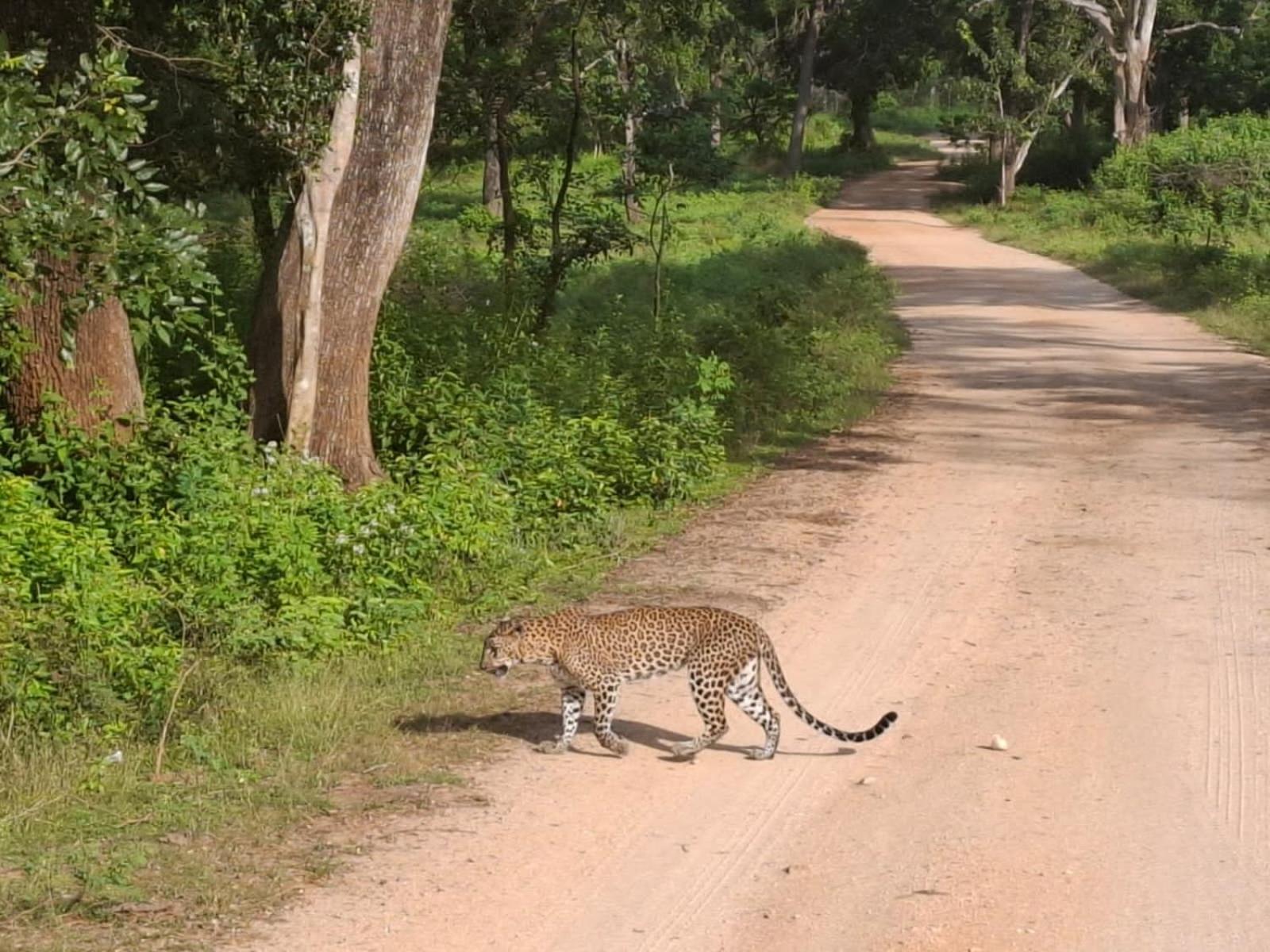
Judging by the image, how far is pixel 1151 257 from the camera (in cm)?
3612

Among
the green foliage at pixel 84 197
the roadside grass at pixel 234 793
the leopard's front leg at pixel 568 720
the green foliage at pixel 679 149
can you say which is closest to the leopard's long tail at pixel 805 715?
the leopard's front leg at pixel 568 720

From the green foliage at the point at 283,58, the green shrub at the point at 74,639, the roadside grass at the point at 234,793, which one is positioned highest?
the green foliage at the point at 283,58

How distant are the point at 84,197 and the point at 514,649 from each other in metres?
3.11

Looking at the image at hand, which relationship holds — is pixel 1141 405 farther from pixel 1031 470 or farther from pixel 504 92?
pixel 504 92

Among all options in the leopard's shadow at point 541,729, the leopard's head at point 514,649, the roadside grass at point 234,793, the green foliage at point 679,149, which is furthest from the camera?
the green foliage at point 679,149

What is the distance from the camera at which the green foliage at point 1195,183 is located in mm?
40562

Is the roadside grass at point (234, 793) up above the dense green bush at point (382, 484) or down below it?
below

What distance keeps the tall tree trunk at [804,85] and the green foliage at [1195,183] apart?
1422 cm

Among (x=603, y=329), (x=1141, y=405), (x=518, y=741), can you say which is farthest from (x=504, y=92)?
(x=518, y=741)

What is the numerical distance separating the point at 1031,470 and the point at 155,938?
1109 centimetres

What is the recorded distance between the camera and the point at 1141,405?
19.8 meters

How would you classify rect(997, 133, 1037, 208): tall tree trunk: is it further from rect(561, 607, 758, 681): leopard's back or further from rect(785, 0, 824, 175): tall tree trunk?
rect(561, 607, 758, 681): leopard's back

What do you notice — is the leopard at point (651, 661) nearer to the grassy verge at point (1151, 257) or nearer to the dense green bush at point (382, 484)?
the dense green bush at point (382, 484)

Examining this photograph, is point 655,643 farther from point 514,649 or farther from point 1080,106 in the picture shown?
point 1080,106
